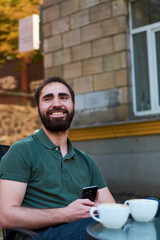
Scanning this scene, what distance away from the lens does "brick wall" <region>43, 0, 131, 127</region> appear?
6816 millimetres

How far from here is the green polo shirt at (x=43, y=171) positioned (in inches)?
89.4

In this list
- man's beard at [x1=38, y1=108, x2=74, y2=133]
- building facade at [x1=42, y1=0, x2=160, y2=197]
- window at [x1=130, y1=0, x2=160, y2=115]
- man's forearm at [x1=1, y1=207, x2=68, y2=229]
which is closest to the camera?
man's forearm at [x1=1, y1=207, x2=68, y2=229]

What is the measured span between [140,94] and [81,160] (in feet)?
14.1

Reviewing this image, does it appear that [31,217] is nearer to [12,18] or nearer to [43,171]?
[43,171]

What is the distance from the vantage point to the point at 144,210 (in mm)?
1816

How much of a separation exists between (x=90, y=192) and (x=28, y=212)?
0.39m

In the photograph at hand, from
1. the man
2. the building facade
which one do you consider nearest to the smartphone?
the man

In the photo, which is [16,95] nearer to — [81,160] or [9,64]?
[9,64]

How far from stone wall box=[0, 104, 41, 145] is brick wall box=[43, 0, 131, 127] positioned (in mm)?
6904

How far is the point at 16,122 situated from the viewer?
14906mm

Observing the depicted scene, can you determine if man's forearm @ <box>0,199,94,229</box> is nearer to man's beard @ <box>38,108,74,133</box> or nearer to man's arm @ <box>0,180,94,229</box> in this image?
man's arm @ <box>0,180,94,229</box>

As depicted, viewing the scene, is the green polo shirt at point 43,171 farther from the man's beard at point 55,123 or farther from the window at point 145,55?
the window at point 145,55

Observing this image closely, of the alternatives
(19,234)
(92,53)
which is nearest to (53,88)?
(19,234)

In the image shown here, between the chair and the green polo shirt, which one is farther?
the green polo shirt
